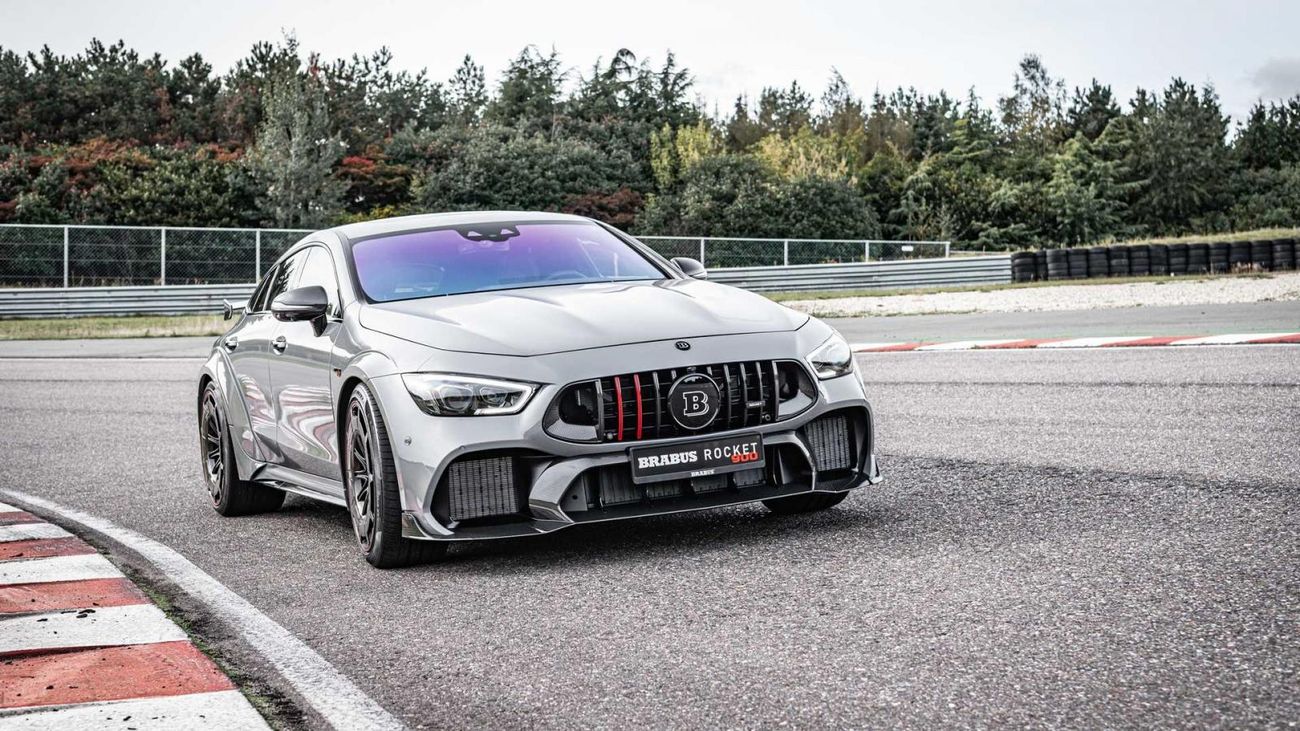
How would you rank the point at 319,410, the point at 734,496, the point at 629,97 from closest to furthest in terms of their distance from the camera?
1. the point at 734,496
2. the point at 319,410
3. the point at 629,97

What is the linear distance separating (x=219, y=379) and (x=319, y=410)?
5.73 ft

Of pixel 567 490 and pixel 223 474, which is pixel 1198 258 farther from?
pixel 567 490

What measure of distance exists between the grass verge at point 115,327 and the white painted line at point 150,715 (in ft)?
76.2

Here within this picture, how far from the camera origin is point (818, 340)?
6.21 metres

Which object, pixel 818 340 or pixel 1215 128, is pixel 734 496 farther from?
pixel 1215 128

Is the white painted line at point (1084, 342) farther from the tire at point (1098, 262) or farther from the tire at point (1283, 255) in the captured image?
the tire at point (1283, 255)

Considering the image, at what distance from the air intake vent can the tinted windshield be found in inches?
53.3

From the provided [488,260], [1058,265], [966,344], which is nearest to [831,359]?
[488,260]

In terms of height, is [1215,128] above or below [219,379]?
above

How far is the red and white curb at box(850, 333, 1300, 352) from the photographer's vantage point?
1371 cm

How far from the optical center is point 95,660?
180 inches

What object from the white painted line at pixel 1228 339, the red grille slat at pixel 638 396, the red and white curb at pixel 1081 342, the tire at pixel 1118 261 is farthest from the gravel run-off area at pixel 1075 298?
the red grille slat at pixel 638 396

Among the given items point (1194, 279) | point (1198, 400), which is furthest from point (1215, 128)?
point (1198, 400)

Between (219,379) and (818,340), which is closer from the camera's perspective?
→ (818,340)
